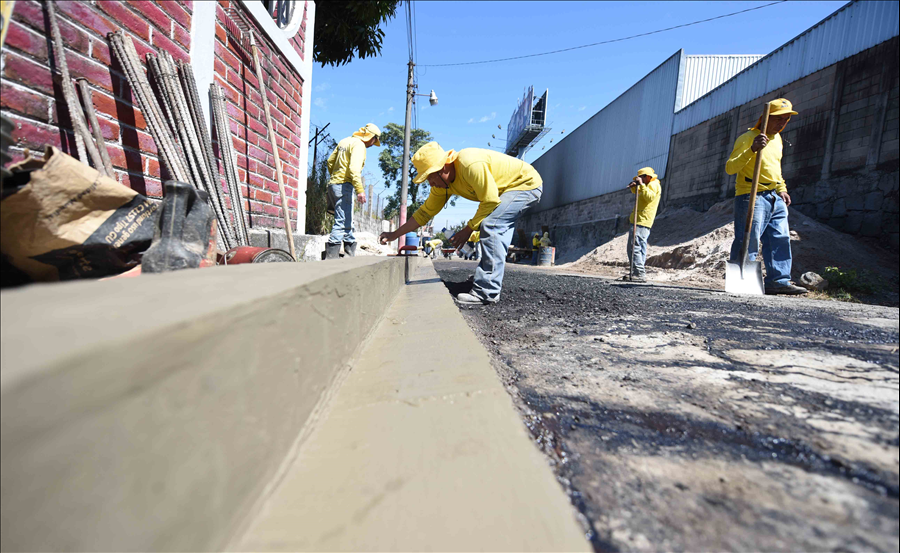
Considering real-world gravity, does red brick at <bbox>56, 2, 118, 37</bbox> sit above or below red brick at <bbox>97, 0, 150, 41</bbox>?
below

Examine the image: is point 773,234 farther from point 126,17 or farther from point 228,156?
point 126,17

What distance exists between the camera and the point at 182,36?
217 centimetres

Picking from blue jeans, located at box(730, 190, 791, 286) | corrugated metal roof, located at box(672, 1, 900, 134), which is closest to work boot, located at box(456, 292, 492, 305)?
blue jeans, located at box(730, 190, 791, 286)

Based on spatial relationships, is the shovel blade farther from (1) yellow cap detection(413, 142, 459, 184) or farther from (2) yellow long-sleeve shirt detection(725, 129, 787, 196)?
(1) yellow cap detection(413, 142, 459, 184)

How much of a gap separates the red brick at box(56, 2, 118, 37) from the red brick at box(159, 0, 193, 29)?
0.39m

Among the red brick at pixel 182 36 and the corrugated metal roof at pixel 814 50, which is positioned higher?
the corrugated metal roof at pixel 814 50

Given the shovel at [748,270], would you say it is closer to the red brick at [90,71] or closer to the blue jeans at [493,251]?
the blue jeans at [493,251]

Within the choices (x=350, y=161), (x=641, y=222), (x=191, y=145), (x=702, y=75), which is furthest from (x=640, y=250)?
(x=702, y=75)

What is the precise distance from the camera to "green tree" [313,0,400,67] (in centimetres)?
592

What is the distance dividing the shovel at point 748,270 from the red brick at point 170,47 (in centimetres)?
459

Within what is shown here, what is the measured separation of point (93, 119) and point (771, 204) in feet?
16.8

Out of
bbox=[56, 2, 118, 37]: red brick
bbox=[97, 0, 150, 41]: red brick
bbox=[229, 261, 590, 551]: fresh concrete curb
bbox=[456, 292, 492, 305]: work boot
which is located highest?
bbox=[97, 0, 150, 41]: red brick

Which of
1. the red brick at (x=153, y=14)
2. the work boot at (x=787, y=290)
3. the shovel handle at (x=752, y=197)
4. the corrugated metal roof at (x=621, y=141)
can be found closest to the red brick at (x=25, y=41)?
the red brick at (x=153, y=14)

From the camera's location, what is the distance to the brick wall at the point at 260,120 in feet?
8.57
